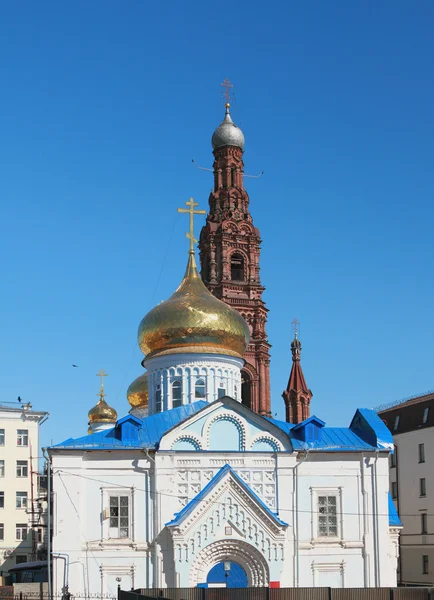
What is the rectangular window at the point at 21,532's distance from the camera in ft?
165

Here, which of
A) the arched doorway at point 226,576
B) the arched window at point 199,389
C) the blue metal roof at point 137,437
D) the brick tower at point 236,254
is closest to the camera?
the arched doorway at point 226,576

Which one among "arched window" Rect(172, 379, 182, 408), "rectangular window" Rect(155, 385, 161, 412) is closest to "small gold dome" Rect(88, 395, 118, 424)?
"rectangular window" Rect(155, 385, 161, 412)

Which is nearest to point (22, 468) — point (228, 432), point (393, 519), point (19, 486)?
point (19, 486)

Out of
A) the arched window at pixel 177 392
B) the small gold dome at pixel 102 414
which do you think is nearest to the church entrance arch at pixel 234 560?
the arched window at pixel 177 392

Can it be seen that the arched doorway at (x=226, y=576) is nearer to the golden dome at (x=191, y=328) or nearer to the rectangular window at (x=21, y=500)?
the golden dome at (x=191, y=328)

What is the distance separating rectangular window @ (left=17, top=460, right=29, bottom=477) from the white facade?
66.6ft

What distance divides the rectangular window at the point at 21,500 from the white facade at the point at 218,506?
66.7 ft

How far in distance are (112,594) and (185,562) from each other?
255cm

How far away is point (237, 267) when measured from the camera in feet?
242

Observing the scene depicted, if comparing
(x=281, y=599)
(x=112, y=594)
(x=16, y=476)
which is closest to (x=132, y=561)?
(x=112, y=594)

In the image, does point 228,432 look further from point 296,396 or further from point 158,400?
point 296,396

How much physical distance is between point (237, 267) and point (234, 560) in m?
44.3

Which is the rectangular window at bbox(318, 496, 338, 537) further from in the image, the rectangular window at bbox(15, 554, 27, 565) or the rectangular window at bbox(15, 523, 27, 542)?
the rectangular window at bbox(15, 554, 27, 565)

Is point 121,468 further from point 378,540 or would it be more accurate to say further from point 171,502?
point 378,540
